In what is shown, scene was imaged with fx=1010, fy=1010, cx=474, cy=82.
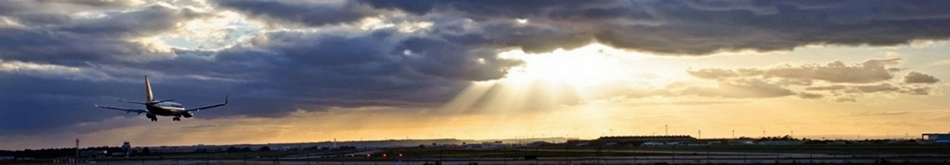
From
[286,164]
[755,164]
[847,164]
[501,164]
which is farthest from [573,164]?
[286,164]

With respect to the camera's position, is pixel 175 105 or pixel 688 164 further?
pixel 175 105

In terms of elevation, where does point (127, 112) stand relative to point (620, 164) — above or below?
above

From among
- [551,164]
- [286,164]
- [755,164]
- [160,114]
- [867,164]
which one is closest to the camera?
[867,164]

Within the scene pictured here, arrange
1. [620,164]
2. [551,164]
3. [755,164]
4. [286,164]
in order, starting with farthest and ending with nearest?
[286,164], [551,164], [620,164], [755,164]

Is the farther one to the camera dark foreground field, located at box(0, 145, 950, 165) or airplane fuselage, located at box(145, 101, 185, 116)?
airplane fuselage, located at box(145, 101, 185, 116)

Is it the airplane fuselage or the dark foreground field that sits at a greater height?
the airplane fuselage

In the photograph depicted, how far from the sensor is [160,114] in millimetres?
125438

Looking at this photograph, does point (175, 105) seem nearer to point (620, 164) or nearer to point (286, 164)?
point (286, 164)

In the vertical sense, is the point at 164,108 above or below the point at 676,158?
above

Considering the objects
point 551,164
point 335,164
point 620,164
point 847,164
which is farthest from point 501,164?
point 847,164

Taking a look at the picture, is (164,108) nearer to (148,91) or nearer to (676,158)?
(148,91)

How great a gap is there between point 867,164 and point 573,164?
101 feet

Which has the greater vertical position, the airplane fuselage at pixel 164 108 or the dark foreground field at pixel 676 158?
the airplane fuselage at pixel 164 108

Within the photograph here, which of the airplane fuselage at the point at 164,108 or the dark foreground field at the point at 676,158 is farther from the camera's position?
the airplane fuselage at the point at 164,108
